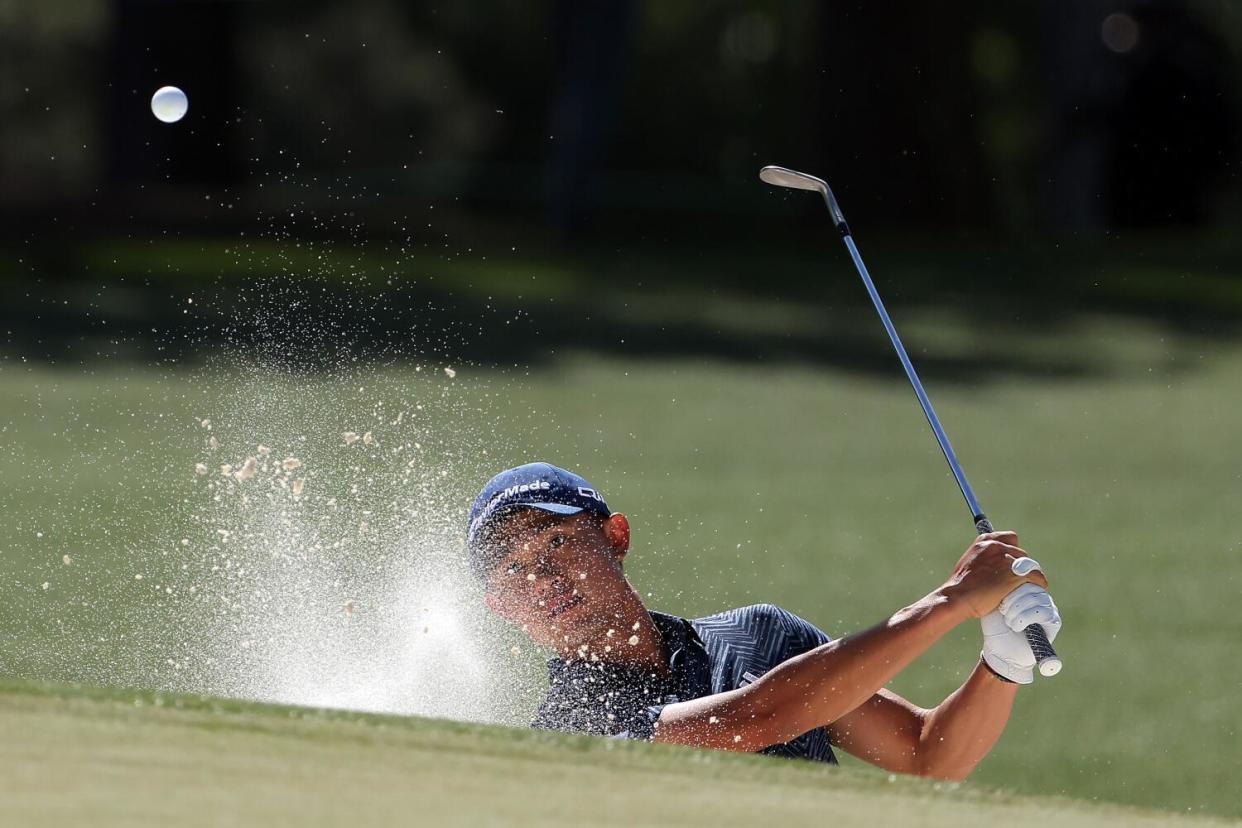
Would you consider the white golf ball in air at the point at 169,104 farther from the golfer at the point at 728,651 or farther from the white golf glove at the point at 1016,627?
the white golf glove at the point at 1016,627

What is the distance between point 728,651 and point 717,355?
1387cm

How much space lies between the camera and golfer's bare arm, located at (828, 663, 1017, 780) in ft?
12.3

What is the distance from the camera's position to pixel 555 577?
3.66 m

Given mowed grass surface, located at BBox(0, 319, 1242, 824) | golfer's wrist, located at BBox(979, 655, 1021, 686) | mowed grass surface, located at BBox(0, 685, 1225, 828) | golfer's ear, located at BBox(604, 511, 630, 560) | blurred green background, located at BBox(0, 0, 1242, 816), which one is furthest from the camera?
blurred green background, located at BBox(0, 0, 1242, 816)

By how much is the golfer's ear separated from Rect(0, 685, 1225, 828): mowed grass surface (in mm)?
824

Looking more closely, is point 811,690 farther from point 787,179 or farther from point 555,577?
point 787,179

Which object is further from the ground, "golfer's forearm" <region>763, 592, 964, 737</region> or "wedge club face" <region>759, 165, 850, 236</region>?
"wedge club face" <region>759, 165, 850, 236</region>

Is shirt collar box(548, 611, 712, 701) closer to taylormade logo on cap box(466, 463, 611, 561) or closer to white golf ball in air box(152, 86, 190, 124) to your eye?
taylormade logo on cap box(466, 463, 611, 561)

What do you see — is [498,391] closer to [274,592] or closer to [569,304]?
[569,304]

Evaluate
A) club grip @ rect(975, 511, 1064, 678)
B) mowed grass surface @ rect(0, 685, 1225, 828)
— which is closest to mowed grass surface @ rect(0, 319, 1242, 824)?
mowed grass surface @ rect(0, 685, 1225, 828)

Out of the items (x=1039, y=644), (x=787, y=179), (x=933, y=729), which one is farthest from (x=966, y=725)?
(x=787, y=179)

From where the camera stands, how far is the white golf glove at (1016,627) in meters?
3.47

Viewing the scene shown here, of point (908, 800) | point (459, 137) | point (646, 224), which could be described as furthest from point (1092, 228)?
point (459, 137)

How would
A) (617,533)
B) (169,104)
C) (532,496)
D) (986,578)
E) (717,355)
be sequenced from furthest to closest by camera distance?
1. (717,355)
2. (169,104)
3. (617,533)
4. (532,496)
5. (986,578)
